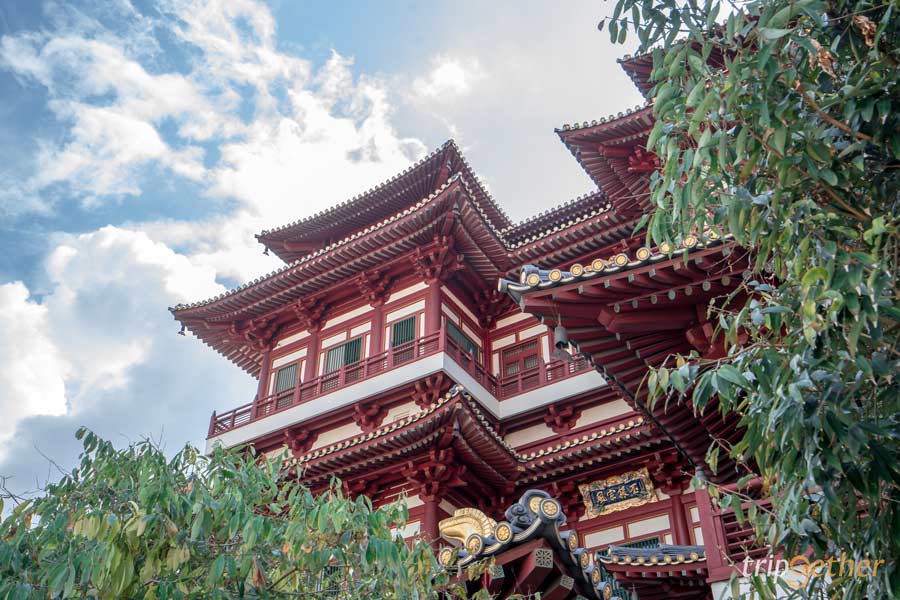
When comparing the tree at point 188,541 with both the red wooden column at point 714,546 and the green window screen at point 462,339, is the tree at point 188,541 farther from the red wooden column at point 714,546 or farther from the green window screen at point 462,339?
the green window screen at point 462,339

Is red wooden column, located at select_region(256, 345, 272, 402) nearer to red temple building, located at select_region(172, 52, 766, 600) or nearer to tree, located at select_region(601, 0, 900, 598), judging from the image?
red temple building, located at select_region(172, 52, 766, 600)

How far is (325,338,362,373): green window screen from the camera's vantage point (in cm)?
2019

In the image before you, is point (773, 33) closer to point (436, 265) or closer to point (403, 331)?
point (436, 265)

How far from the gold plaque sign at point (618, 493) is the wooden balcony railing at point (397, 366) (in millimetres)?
2745

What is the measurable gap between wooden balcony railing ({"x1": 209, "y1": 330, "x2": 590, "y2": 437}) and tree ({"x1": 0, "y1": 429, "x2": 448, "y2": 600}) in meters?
10.8

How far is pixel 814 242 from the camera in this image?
443cm

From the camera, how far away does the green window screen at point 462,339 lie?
63.8 ft

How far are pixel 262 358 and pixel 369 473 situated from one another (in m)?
6.59

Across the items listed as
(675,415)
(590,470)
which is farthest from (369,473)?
(675,415)

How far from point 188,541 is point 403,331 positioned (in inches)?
533

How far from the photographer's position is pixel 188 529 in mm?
6344

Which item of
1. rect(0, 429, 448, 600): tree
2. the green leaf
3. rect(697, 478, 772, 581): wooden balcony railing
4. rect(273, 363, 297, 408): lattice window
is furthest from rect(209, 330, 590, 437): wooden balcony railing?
the green leaf

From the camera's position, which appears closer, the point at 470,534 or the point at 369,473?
the point at 470,534

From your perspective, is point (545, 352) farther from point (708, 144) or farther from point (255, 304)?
point (708, 144)
